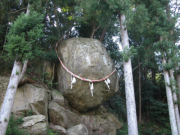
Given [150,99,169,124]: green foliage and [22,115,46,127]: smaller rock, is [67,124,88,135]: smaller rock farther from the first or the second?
[150,99,169,124]: green foliage

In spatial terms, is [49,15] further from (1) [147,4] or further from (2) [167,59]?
(2) [167,59]

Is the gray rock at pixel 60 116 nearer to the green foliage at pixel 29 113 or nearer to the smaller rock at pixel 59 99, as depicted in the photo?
the smaller rock at pixel 59 99

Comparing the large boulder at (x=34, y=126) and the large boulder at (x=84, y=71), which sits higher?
the large boulder at (x=84, y=71)

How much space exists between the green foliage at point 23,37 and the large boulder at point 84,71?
2.60 metres

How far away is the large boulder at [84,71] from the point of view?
7.10 metres

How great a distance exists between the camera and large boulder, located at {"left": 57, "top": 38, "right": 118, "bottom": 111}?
710cm

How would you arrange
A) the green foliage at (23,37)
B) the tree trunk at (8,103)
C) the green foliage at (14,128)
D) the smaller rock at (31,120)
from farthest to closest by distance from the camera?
the smaller rock at (31,120) → the green foliage at (14,128) → the green foliage at (23,37) → the tree trunk at (8,103)

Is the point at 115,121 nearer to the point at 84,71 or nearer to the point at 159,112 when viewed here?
the point at 159,112

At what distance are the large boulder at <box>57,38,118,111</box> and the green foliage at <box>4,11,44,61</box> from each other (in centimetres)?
260

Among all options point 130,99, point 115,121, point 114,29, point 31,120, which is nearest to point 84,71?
point 130,99

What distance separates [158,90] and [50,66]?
9398mm

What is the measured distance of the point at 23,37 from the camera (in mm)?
4711

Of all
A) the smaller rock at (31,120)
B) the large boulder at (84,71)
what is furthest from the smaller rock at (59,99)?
the smaller rock at (31,120)

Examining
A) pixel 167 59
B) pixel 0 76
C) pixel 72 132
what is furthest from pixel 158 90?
pixel 0 76
